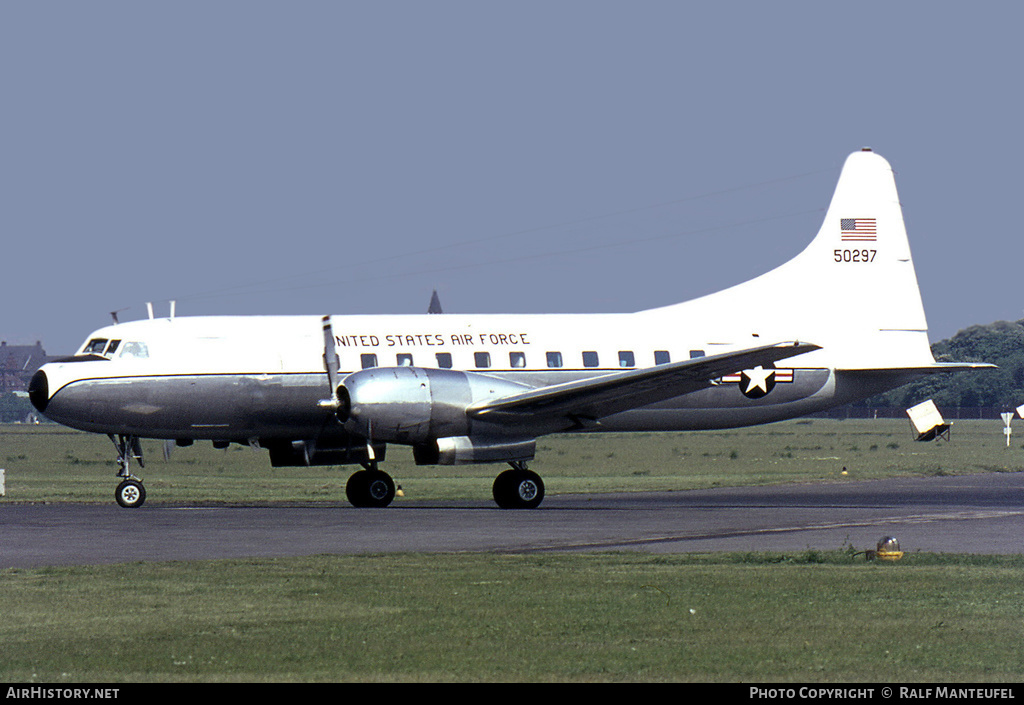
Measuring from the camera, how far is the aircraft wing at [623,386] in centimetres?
2598

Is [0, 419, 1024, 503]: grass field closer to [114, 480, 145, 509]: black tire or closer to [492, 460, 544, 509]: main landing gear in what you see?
[114, 480, 145, 509]: black tire

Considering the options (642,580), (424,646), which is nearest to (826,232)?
(642,580)

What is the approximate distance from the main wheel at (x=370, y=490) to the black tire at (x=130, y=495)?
413 cm

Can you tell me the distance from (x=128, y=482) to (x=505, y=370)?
8.02 meters

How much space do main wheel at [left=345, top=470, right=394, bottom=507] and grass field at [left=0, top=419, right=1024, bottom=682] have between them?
1097 cm

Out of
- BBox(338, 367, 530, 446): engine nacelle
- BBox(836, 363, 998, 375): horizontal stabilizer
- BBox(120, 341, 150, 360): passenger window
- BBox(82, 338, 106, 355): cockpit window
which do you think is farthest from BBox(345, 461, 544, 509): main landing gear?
BBox(836, 363, 998, 375): horizontal stabilizer

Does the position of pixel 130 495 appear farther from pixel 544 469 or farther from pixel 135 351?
pixel 544 469

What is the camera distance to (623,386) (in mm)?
26781

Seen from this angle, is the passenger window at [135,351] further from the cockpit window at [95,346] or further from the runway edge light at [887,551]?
the runway edge light at [887,551]

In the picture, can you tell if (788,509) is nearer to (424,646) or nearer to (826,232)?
(826,232)

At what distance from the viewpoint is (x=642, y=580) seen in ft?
50.9

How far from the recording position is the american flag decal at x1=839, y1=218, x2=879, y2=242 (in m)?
33.7

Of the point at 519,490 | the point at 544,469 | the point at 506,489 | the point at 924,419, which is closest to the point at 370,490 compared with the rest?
the point at 506,489
